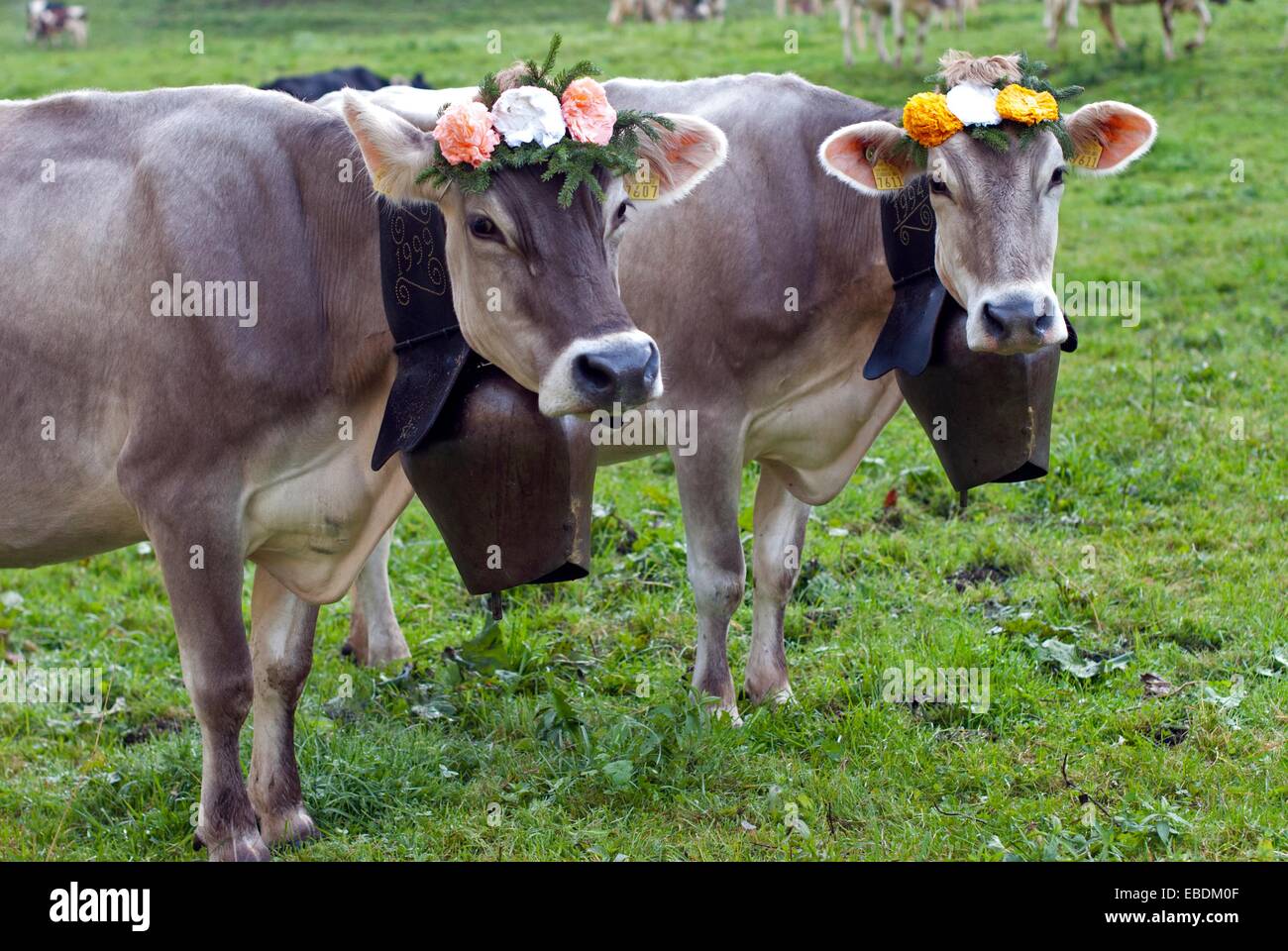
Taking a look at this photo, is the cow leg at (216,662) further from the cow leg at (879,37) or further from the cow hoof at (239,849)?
the cow leg at (879,37)

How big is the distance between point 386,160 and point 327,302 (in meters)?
0.55

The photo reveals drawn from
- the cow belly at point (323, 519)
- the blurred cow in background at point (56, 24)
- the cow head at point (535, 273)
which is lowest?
the blurred cow in background at point (56, 24)

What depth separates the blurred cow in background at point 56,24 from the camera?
90.3ft

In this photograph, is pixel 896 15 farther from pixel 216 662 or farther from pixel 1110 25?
pixel 216 662

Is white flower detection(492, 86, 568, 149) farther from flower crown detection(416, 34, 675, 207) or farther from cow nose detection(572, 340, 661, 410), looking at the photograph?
cow nose detection(572, 340, 661, 410)

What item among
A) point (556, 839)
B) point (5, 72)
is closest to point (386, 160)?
point (556, 839)

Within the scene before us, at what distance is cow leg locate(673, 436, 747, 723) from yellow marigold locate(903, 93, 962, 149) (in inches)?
53.0

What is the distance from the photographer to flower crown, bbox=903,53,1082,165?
4977mm

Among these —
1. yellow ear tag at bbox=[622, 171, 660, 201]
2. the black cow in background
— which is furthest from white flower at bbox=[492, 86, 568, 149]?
the black cow in background

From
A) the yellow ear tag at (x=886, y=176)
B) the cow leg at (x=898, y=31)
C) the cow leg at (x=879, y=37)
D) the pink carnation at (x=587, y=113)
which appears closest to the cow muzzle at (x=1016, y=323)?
the yellow ear tag at (x=886, y=176)

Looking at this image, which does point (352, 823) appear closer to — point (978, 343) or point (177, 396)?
point (177, 396)

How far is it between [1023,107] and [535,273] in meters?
1.83

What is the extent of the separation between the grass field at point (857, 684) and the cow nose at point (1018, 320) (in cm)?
154

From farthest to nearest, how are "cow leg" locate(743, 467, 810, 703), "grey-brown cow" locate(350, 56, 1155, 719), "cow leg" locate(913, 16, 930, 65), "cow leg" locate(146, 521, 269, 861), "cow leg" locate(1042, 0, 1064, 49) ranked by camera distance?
"cow leg" locate(913, 16, 930, 65), "cow leg" locate(1042, 0, 1064, 49), "cow leg" locate(743, 467, 810, 703), "grey-brown cow" locate(350, 56, 1155, 719), "cow leg" locate(146, 521, 269, 861)
